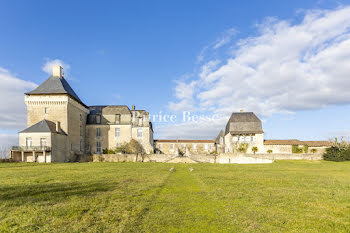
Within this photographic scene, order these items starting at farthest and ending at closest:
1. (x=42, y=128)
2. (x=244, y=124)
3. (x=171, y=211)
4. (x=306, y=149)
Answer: (x=244, y=124) < (x=306, y=149) < (x=42, y=128) < (x=171, y=211)

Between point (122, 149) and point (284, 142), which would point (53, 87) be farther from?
point (284, 142)

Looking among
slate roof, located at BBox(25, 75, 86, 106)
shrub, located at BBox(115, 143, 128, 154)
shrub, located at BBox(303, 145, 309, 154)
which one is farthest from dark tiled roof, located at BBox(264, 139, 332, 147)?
slate roof, located at BBox(25, 75, 86, 106)

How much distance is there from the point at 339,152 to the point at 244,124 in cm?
1508

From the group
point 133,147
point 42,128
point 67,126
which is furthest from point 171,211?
point 133,147

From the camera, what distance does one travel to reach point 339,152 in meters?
34.0

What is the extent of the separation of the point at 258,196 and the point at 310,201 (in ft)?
5.03

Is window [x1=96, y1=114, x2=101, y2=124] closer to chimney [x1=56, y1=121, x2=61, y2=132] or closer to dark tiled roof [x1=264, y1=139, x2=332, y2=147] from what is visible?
chimney [x1=56, y1=121, x2=61, y2=132]

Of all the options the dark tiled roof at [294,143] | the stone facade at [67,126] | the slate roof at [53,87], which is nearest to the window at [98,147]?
the stone facade at [67,126]

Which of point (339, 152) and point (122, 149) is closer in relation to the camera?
point (339, 152)

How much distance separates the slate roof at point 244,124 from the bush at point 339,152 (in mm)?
10717

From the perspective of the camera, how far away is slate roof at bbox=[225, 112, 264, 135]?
41.8 metres

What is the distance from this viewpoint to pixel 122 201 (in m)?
6.72

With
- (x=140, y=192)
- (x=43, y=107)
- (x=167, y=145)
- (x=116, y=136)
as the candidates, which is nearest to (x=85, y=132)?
(x=116, y=136)

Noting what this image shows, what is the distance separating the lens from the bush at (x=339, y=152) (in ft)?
111
